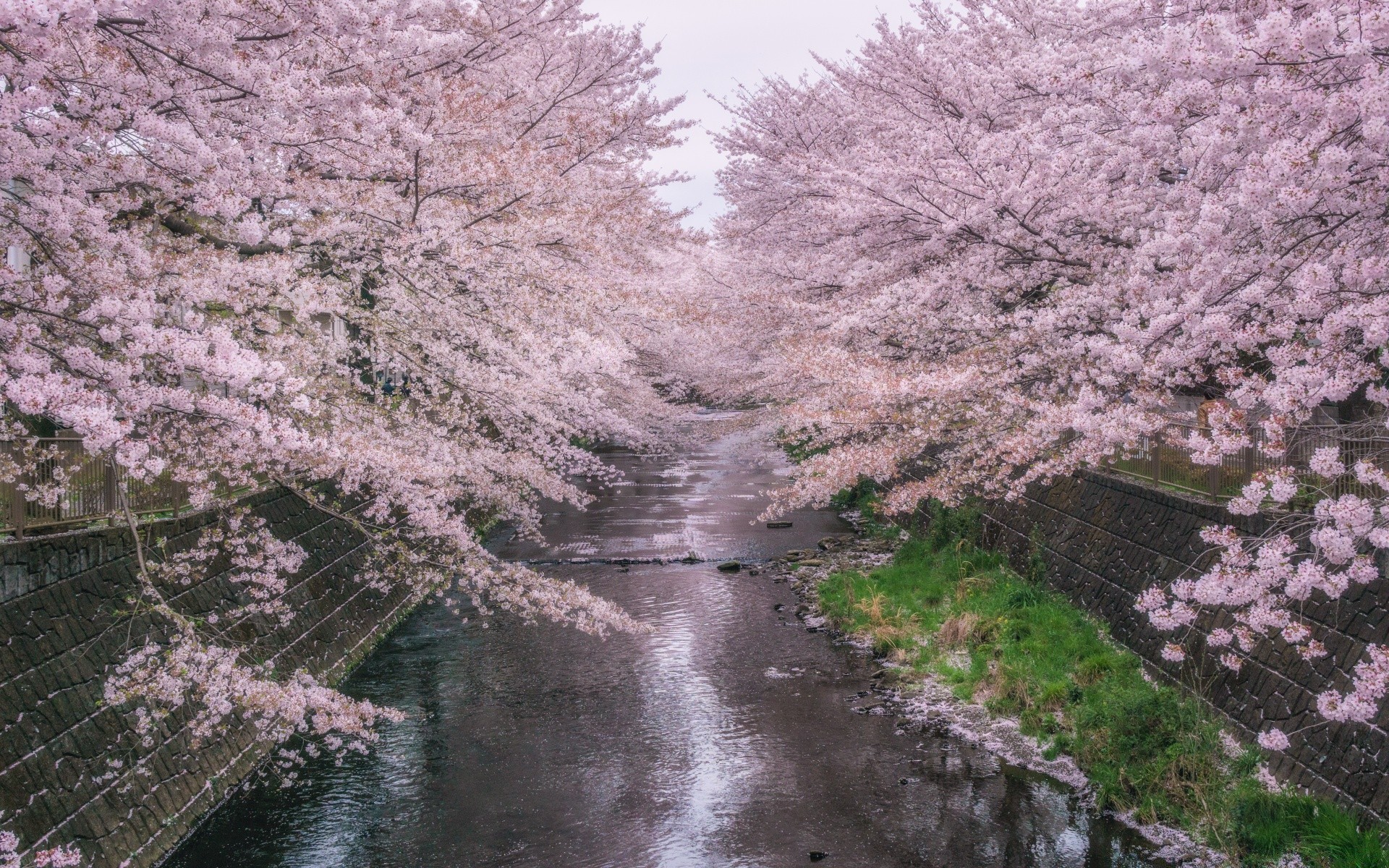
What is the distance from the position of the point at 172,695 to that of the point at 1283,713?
833cm

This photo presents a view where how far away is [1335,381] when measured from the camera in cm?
470

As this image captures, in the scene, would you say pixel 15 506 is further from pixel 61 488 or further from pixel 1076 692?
pixel 1076 692

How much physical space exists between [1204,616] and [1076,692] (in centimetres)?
164

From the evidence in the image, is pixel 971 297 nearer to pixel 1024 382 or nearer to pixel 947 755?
pixel 1024 382

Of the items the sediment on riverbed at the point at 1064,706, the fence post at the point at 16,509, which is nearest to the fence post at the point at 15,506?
the fence post at the point at 16,509

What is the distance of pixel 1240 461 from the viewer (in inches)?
354

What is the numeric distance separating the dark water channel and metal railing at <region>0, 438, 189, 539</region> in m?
2.92

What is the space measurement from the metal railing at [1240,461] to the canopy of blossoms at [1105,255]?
9.5 inches

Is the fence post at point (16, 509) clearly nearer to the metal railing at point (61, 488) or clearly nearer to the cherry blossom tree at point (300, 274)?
the metal railing at point (61, 488)

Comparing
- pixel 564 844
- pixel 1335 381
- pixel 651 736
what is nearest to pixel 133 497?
pixel 564 844

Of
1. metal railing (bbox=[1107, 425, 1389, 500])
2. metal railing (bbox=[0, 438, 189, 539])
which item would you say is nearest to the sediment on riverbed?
metal railing (bbox=[1107, 425, 1389, 500])

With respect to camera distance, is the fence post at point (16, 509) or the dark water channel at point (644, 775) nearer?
the fence post at point (16, 509)

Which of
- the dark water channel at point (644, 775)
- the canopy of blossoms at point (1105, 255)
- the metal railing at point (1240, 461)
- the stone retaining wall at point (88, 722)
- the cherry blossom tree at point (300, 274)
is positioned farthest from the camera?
the dark water channel at point (644, 775)

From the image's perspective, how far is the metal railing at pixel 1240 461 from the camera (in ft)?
22.7
